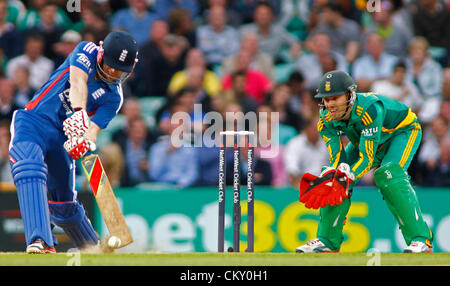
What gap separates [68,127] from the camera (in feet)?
24.2

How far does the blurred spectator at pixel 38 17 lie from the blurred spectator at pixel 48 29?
0.16ft

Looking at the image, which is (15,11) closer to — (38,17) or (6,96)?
(38,17)

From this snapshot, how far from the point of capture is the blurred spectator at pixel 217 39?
14.1 meters

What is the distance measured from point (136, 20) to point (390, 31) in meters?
4.63

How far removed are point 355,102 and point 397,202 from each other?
1069mm

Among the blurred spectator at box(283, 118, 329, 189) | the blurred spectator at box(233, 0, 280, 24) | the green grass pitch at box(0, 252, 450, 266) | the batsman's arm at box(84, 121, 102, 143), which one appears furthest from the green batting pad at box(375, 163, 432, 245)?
the blurred spectator at box(233, 0, 280, 24)

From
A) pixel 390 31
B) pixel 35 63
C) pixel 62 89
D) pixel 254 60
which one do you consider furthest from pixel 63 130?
pixel 390 31

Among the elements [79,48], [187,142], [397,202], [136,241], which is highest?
[79,48]

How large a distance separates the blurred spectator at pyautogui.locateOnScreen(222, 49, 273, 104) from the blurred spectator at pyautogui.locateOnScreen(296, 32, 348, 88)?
75 cm

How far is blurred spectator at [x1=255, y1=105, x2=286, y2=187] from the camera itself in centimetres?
1210

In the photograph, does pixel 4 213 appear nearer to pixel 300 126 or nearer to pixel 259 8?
pixel 300 126

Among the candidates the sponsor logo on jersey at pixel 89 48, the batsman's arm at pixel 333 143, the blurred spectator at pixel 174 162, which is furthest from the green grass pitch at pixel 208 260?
the blurred spectator at pixel 174 162

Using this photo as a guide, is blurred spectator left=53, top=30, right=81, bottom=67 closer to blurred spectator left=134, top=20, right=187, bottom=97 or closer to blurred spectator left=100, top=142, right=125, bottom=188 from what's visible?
blurred spectator left=134, top=20, right=187, bottom=97
